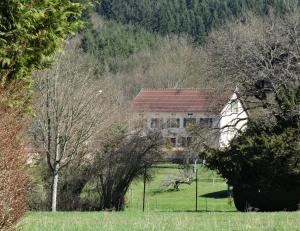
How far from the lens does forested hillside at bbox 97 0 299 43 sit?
109438 millimetres

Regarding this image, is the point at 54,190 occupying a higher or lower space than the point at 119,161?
lower

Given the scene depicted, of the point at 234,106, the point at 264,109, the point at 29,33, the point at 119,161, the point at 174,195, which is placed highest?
the point at 234,106

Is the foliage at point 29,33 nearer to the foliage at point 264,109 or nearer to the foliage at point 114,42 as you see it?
the foliage at point 264,109

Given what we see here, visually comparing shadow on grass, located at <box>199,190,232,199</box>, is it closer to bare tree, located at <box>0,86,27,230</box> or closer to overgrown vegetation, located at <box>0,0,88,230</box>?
overgrown vegetation, located at <box>0,0,88,230</box>

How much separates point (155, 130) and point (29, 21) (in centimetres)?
2396

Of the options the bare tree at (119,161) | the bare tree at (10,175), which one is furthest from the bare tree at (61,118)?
the bare tree at (10,175)

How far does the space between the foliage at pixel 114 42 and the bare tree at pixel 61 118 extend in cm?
5038

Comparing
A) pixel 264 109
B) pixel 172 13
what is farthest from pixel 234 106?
pixel 172 13

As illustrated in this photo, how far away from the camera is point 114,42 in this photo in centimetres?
9719

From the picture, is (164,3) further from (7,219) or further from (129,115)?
(7,219)

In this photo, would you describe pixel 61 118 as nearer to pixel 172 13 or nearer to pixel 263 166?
pixel 263 166

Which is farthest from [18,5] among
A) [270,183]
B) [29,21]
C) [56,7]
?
[270,183]

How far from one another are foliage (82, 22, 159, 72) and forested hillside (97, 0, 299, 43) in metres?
5.63

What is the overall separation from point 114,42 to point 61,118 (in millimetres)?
69563
